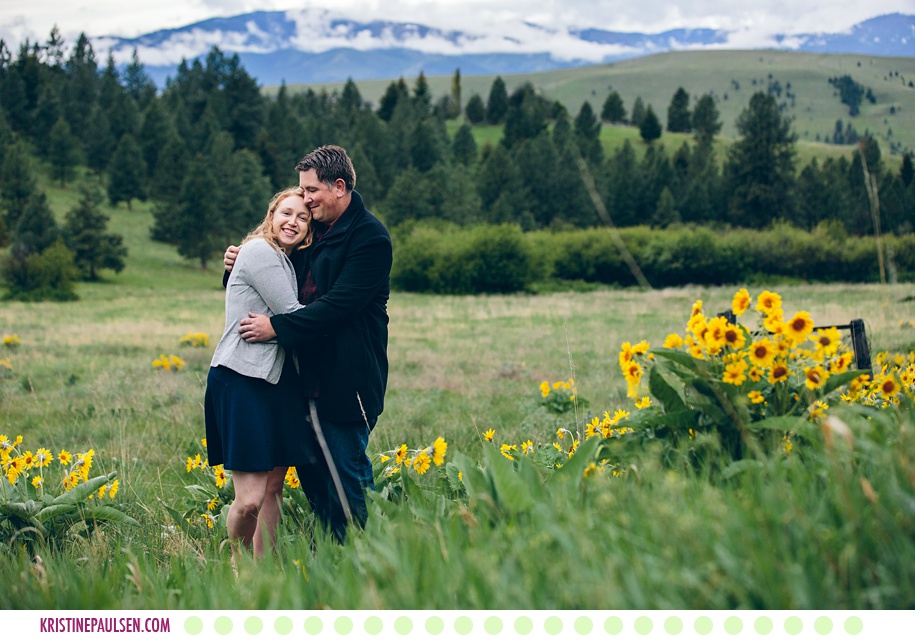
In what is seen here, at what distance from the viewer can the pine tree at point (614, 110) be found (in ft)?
458

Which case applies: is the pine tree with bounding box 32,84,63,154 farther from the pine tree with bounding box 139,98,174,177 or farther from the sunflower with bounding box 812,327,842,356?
the sunflower with bounding box 812,327,842,356

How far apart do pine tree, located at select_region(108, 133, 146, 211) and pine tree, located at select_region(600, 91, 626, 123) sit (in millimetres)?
89963

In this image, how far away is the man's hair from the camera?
420cm

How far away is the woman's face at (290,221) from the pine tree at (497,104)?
130 m

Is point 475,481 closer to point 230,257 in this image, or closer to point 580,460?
point 580,460

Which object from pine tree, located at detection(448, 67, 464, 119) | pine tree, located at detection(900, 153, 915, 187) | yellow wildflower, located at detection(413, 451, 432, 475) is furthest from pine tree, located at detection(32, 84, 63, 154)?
yellow wildflower, located at detection(413, 451, 432, 475)

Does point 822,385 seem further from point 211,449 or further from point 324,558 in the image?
point 211,449

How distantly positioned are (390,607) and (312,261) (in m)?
2.76

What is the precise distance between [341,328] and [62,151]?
8447cm

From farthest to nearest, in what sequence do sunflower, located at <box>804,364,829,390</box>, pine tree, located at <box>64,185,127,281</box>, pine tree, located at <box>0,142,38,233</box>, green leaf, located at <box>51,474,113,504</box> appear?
pine tree, located at <box>0,142,38,233</box> < pine tree, located at <box>64,185,127,281</box> < green leaf, located at <box>51,474,113,504</box> < sunflower, located at <box>804,364,829,390</box>

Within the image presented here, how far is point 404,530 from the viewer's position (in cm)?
242

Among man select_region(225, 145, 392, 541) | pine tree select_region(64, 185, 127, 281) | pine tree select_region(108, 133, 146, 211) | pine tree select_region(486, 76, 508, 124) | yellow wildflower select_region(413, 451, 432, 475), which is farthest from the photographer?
pine tree select_region(486, 76, 508, 124)

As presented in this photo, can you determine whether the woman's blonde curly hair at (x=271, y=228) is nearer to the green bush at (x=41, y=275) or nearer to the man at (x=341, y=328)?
the man at (x=341, y=328)

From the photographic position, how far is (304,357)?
14.0 ft
